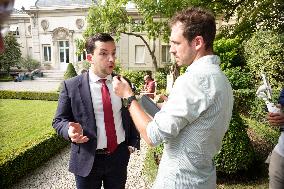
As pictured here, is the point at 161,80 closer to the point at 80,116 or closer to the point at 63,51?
the point at 63,51

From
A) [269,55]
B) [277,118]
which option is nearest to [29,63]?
[269,55]

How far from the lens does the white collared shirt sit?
9.60ft

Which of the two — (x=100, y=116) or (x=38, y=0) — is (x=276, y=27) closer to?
(x=100, y=116)

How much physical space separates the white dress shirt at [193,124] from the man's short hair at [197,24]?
14 centimetres

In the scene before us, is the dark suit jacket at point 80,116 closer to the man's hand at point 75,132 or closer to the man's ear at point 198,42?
the man's hand at point 75,132

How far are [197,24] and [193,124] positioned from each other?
59 centimetres

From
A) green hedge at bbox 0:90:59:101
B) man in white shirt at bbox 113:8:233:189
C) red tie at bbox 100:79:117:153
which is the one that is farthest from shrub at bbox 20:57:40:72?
man in white shirt at bbox 113:8:233:189

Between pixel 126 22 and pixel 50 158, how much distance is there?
50.9 feet

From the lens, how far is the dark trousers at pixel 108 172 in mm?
2928

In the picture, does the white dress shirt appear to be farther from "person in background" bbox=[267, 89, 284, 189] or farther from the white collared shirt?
"person in background" bbox=[267, 89, 284, 189]

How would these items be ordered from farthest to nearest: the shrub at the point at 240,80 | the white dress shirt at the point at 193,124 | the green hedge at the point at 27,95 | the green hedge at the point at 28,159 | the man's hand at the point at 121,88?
the green hedge at the point at 27,95, the shrub at the point at 240,80, the green hedge at the point at 28,159, the man's hand at the point at 121,88, the white dress shirt at the point at 193,124

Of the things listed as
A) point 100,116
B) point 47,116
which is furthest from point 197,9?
point 47,116

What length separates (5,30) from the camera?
20.5 inches

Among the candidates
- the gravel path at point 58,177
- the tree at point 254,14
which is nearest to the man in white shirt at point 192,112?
the gravel path at point 58,177
